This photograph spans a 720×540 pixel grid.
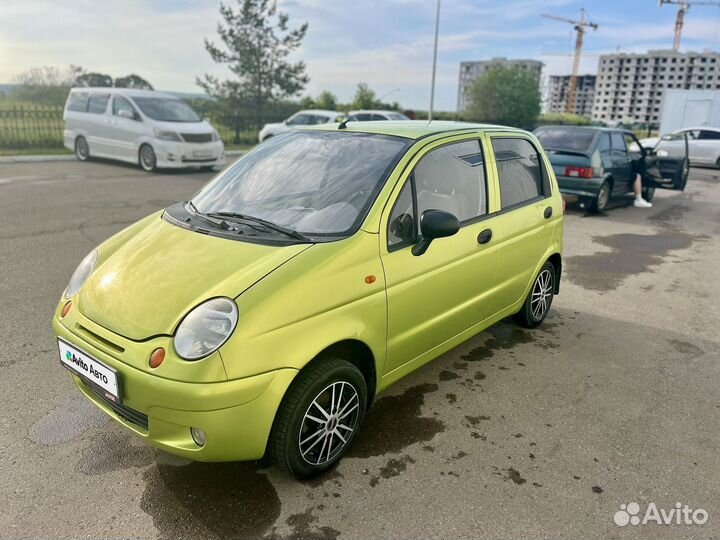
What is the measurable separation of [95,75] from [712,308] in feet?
116

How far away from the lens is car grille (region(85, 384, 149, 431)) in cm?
247

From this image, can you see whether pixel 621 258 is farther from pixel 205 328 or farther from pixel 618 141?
pixel 205 328

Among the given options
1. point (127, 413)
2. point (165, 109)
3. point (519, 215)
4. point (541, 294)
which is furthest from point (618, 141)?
point (127, 413)

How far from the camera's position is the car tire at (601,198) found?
35.1ft

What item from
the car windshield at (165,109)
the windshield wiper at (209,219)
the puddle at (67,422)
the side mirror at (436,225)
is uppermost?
the car windshield at (165,109)

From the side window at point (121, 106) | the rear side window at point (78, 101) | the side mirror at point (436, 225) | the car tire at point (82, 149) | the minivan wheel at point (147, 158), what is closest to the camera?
the side mirror at point (436, 225)

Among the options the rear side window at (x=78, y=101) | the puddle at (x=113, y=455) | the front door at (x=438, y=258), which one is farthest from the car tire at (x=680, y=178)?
the rear side window at (x=78, y=101)

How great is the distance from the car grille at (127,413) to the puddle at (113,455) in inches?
15.5

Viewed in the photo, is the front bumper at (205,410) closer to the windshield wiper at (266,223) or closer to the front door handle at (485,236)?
the windshield wiper at (266,223)

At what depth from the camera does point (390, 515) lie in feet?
8.23

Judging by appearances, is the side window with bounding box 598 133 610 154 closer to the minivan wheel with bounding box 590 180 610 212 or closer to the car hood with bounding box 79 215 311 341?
the minivan wheel with bounding box 590 180 610 212

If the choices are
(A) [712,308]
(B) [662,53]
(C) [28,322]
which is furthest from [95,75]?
(B) [662,53]

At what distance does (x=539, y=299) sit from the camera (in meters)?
4.80

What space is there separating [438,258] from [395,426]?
103 cm
